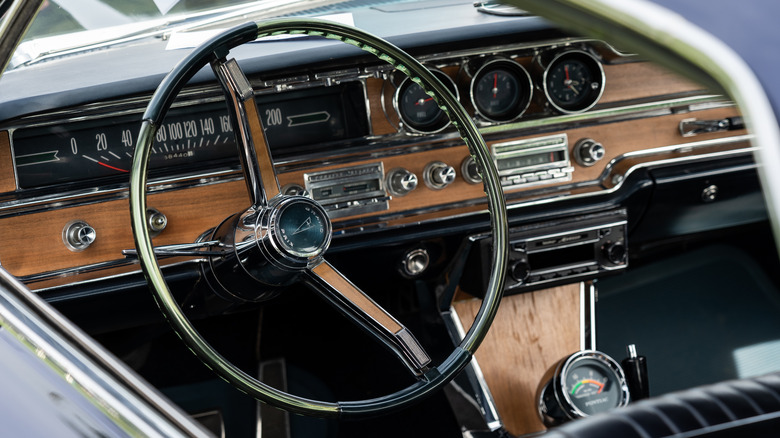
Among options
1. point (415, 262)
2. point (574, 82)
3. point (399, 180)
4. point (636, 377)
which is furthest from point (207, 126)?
point (636, 377)

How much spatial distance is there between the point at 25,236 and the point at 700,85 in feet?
4.60

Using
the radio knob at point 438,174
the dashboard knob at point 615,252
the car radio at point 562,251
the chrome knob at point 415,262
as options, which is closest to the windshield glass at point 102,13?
the radio knob at point 438,174

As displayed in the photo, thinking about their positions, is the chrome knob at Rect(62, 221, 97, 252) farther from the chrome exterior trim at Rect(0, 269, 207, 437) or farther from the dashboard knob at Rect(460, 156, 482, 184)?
the dashboard knob at Rect(460, 156, 482, 184)

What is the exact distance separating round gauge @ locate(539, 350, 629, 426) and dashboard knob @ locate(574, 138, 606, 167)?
1.63 feet

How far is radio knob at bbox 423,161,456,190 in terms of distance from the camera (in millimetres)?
1785

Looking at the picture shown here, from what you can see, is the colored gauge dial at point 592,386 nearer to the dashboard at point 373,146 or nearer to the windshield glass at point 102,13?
the dashboard at point 373,146

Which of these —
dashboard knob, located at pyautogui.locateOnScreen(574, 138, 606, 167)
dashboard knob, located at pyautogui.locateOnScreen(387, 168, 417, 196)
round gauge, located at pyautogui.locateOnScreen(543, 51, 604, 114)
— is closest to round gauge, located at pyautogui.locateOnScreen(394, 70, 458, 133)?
dashboard knob, located at pyautogui.locateOnScreen(387, 168, 417, 196)

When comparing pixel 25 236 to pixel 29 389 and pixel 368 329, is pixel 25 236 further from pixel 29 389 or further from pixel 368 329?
pixel 29 389

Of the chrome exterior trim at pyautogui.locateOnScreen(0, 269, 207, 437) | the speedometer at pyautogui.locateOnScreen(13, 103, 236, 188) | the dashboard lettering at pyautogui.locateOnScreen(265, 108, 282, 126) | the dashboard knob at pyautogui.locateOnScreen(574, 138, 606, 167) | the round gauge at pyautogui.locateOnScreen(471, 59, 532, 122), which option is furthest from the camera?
the dashboard knob at pyautogui.locateOnScreen(574, 138, 606, 167)

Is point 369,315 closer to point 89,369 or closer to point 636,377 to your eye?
point 89,369

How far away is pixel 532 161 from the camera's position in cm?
186

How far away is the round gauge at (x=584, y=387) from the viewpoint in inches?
72.7

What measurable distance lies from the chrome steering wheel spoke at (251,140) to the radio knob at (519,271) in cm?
77

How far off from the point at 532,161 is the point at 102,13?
111 cm
